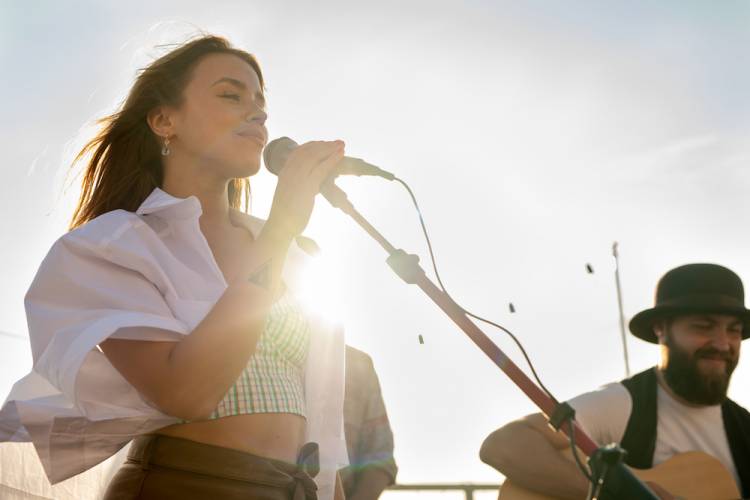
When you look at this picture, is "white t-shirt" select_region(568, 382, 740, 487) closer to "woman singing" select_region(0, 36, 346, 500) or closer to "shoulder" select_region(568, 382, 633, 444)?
"shoulder" select_region(568, 382, 633, 444)

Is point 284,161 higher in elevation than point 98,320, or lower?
higher

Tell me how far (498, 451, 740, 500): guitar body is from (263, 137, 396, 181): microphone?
271 cm

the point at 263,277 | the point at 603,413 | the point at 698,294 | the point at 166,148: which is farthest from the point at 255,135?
the point at 698,294

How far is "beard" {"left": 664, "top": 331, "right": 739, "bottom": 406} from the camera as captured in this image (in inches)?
186

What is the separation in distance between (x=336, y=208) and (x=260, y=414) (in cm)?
64

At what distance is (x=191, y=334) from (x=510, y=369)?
0.73 metres

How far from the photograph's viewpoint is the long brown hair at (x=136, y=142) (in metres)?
2.82

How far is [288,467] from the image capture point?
230 centimetres

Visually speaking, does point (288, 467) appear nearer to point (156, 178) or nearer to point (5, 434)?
point (5, 434)

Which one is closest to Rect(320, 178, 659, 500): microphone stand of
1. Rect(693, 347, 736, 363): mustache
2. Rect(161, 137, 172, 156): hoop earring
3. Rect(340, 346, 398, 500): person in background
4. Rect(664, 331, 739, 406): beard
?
Rect(161, 137, 172, 156): hoop earring

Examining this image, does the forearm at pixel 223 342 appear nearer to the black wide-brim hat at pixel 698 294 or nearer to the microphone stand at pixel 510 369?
the microphone stand at pixel 510 369

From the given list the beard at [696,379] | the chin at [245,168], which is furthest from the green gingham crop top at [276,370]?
the beard at [696,379]

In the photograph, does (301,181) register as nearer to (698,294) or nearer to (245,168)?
(245,168)

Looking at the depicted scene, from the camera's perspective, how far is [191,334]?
2029mm
